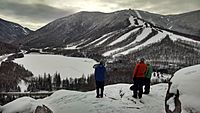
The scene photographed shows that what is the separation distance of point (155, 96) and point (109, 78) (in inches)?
4556

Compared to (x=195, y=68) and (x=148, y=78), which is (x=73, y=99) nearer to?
(x=148, y=78)

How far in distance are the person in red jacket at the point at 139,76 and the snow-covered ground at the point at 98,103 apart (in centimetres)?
48

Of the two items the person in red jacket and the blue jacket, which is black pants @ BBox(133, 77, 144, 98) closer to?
the person in red jacket

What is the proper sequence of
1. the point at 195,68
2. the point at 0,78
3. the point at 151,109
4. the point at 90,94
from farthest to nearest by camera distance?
the point at 0,78 → the point at 90,94 → the point at 151,109 → the point at 195,68

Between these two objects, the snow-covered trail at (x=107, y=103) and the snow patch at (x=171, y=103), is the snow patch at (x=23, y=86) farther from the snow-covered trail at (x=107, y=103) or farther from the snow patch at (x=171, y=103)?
the snow patch at (x=171, y=103)

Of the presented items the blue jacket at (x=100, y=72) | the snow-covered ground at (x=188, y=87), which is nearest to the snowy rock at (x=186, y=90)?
the snow-covered ground at (x=188, y=87)

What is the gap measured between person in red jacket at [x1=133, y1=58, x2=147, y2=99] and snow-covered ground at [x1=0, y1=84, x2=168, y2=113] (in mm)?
479

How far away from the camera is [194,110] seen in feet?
48.3

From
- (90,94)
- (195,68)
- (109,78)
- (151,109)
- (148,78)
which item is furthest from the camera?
(109,78)

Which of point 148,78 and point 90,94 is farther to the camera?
point 90,94

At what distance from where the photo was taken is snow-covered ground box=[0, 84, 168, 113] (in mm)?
20109

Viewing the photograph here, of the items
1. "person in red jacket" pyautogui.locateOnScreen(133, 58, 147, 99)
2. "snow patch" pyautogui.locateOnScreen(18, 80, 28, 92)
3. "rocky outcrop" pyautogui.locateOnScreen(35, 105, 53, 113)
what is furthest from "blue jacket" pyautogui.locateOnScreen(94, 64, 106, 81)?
"snow patch" pyautogui.locateOnScreen(18, 80, 28, 92)

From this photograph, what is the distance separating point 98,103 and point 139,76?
2.81m

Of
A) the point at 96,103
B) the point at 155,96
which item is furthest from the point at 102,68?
the point at 155,96
